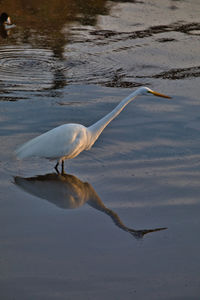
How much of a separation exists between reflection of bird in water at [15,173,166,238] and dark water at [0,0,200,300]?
0.04 ft

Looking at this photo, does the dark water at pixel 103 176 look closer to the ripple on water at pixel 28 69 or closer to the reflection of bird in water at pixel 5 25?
the ripple on water at pixel 28 69

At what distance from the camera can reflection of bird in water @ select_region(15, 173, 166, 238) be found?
557cm

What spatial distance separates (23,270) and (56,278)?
32cm

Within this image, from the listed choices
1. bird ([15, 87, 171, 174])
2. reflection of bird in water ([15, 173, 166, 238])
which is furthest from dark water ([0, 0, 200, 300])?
bird ([15, 87, 171, 174])

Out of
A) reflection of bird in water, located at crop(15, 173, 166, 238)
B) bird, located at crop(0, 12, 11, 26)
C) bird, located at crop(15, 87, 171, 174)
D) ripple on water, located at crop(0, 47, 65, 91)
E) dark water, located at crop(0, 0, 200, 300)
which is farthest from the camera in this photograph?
bird, located at crop(0, 12, 11, 26)

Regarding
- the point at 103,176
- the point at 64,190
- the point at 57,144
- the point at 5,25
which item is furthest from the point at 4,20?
the point at 64,190

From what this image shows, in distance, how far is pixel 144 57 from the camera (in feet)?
36.1

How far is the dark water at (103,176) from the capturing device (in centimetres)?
438

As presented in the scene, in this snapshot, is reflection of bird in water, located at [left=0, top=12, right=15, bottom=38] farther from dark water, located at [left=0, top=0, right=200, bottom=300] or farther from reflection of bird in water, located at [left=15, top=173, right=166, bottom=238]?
reflection of bird in water, located at [left=15, top=173, right=166, bottom=238]

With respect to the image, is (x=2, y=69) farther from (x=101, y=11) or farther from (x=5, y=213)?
(x=101, y=11)

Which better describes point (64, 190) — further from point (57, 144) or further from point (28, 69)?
point (28, 69)

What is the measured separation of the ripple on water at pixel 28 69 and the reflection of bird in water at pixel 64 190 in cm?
328

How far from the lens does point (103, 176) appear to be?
6.17m

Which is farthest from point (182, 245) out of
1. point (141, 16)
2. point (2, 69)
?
point (141, 16)
